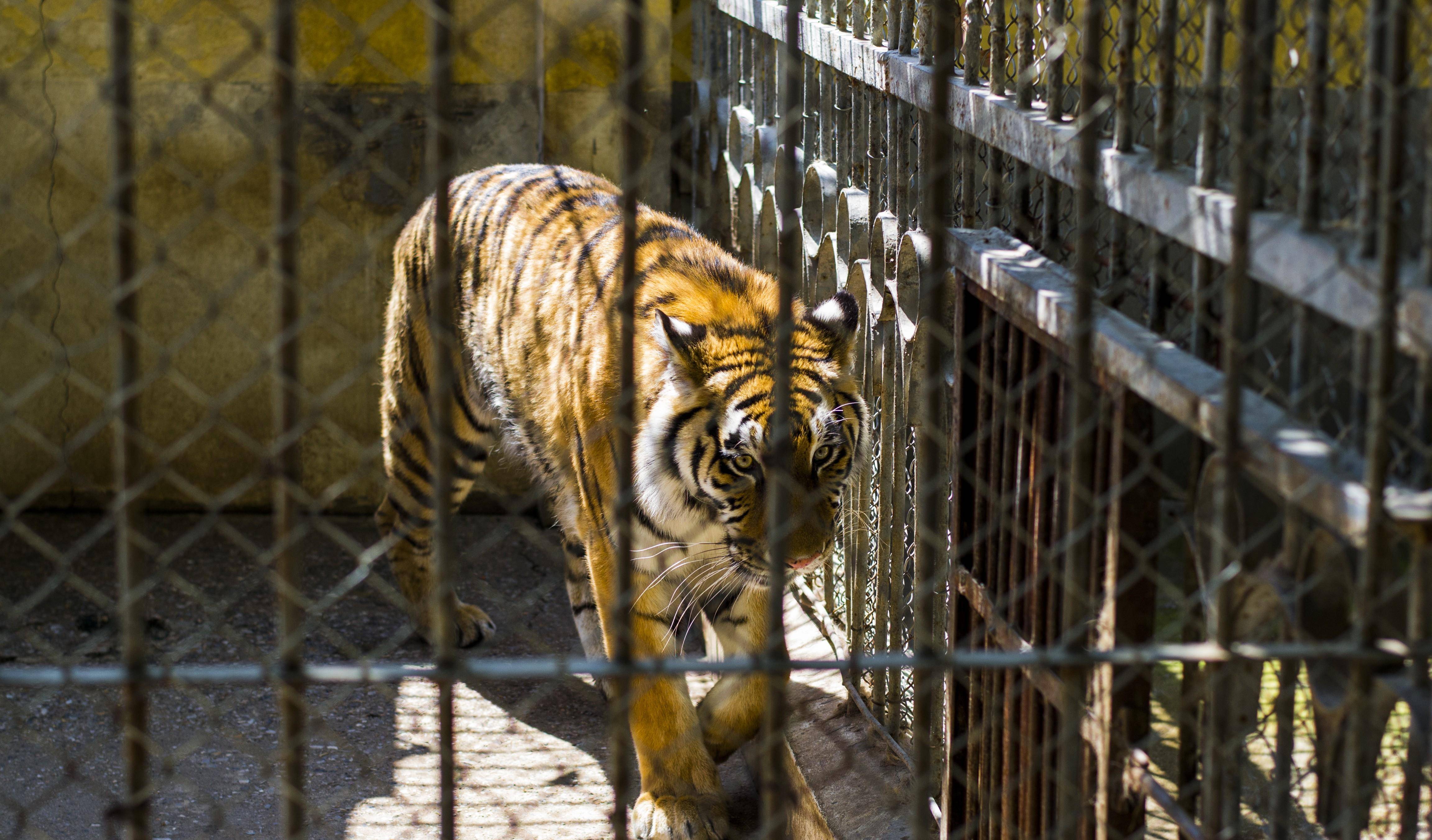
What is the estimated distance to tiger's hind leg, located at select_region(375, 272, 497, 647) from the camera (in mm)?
4973

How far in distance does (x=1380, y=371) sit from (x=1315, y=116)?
0.33 m

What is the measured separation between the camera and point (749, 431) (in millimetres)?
3254

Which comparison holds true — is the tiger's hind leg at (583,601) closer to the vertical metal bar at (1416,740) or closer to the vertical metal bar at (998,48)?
the vertical metal bar at (998,48)

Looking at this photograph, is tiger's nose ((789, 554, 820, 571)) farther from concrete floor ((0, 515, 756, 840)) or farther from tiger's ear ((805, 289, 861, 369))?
Answer: concrete floor ((0, 515, 756, 840))

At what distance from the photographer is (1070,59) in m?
3.03

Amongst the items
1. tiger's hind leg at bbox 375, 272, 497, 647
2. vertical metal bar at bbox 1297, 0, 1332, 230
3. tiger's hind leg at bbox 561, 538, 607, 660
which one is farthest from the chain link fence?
tiger's hind leg at bbox 375, 272, 497, 647

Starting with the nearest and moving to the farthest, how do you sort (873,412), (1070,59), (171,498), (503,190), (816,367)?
(1070,59) → (816,367) → (873,412) → (503,190) → (171,498)

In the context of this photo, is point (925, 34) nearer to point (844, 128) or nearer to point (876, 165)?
point (876, 165)

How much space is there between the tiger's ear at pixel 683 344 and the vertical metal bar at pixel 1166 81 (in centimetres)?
142

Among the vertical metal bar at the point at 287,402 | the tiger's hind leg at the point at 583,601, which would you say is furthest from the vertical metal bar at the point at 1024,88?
the tiger's hind leg at the point at 583,601

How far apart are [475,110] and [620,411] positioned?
163 inches

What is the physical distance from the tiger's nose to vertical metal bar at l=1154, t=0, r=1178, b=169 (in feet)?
4.83

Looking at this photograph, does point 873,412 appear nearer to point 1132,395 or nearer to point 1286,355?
point 1132,395

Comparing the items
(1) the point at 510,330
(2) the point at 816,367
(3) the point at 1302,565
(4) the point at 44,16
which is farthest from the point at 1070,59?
(4) the point at 44,16
